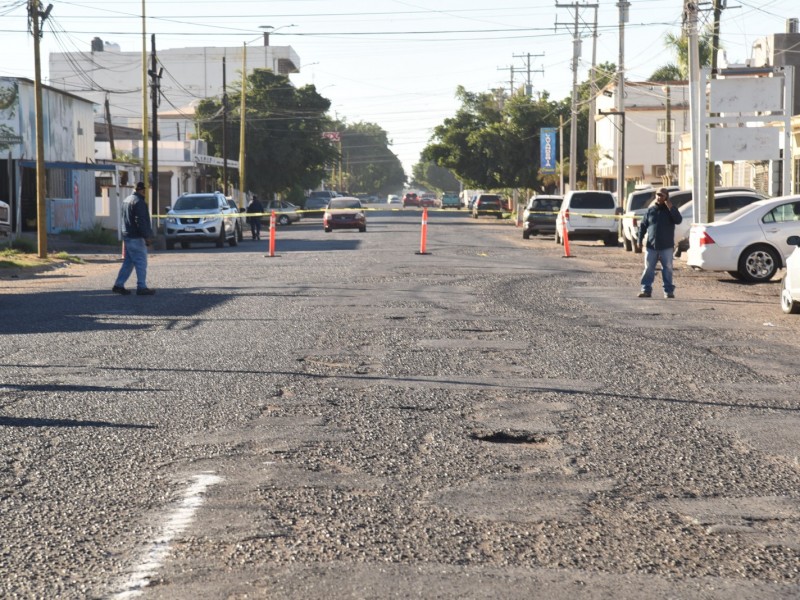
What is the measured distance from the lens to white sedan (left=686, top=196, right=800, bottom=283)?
71.5 feet

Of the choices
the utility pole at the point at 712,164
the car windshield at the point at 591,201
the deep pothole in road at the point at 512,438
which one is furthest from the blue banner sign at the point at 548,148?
the deep pothole in road at the point at 512,438

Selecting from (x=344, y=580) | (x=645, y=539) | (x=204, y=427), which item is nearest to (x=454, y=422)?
(x=204, y=427)

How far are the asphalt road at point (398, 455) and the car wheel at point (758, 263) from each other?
6267 millimetres

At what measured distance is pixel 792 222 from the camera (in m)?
21.8

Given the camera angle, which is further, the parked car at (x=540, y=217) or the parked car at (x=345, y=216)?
the parked car at (x=345, y=216)

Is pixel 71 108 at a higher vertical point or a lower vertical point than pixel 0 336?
higher

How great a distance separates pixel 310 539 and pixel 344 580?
0.65 m

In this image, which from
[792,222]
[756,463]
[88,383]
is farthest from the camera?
[792,222]

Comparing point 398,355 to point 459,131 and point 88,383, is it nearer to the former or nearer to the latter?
point 88,383

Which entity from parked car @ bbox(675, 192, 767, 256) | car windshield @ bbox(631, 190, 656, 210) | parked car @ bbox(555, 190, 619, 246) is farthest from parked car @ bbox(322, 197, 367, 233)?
parked car @ bbox(675, 192, 767, 256)

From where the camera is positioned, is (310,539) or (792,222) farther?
(792,222)

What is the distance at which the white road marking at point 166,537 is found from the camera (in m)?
4.84

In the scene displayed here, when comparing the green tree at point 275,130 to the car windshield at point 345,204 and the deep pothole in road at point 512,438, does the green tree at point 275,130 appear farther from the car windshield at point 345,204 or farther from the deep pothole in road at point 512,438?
the deep pothole in road at point 512,438

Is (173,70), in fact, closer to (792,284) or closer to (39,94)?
(39,94)
